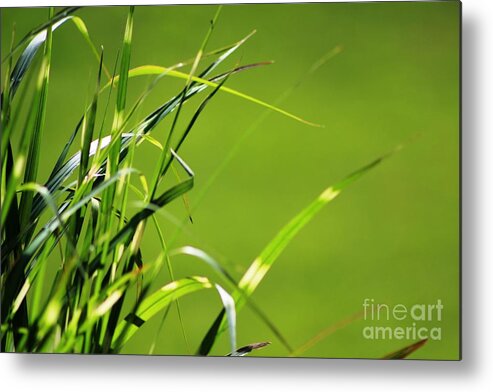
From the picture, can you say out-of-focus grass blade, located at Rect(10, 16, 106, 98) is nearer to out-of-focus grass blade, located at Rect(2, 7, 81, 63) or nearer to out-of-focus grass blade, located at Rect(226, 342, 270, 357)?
out-of-focus grass blade, located at Rect(2, 7, 81, 63)

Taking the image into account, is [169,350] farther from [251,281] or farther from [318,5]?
[318,5]

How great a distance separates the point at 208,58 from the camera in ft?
5.31

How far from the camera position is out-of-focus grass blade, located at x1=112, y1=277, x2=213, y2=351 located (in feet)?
5.25

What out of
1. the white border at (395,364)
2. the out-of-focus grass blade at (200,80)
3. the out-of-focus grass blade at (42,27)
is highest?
the out-of-focus grass blade at (42,27)

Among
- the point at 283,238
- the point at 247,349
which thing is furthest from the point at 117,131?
the point at 247,349

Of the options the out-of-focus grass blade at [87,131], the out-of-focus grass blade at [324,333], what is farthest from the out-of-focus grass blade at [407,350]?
the out-of-focus grass blade at [87,131]

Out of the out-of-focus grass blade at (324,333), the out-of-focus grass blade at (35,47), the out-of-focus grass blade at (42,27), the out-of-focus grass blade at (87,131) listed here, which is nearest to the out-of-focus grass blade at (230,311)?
the out-of-focus grass blade at (324,333)

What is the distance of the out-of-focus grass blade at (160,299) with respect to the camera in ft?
5.25

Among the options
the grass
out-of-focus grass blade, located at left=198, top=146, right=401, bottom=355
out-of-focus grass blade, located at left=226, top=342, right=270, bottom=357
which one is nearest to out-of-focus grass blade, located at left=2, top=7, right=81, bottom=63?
the grass

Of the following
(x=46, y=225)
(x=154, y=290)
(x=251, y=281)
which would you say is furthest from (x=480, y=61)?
(x=46, y=225)

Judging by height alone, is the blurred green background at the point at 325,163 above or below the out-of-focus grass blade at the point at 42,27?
below

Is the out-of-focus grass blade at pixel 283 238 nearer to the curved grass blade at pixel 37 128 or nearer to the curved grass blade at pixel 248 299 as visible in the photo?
→ the curved grass blade at pixel 248 299
